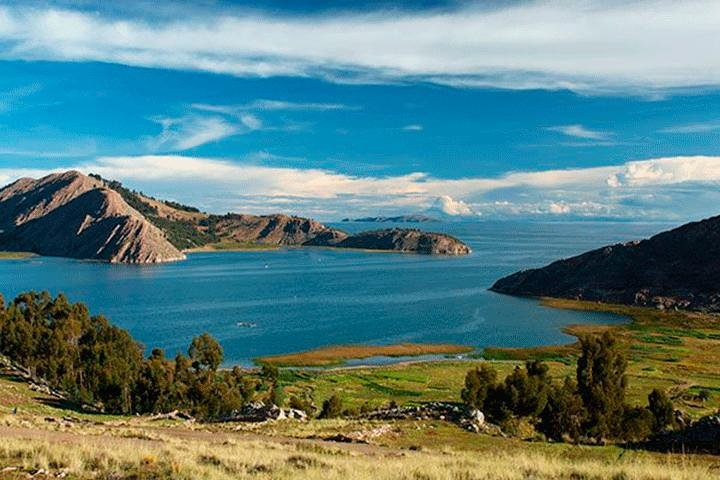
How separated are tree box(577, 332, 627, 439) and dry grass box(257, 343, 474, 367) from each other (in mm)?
59491

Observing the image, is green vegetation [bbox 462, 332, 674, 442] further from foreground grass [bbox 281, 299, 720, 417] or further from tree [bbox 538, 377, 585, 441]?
foreground grass [bbox 281, 299, 720, 417]

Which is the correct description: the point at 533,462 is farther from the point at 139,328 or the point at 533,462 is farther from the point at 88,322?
the point at 139,328

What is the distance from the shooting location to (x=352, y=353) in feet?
360

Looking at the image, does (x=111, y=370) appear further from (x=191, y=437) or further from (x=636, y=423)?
(x=636, y=423)

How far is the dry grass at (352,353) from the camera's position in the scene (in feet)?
336

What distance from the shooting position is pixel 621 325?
14562 cm

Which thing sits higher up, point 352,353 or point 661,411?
point 661,411

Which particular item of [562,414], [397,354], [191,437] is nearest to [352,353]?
[397,354]

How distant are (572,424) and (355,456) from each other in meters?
25.7

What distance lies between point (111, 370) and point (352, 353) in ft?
180

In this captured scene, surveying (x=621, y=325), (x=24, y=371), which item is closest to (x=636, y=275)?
(x=621, y=325)

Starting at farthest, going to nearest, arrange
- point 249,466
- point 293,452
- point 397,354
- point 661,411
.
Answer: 1. point 397,354
2. point 661,411
3. point 293,452
4. point 249,466

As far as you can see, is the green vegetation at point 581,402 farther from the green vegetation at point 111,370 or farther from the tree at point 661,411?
the green vegetation at point 111,370

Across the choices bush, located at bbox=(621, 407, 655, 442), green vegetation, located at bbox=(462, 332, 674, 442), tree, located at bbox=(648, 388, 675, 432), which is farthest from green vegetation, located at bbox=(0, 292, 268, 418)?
tree, located at bbox=(648, 388, 675, 432)
